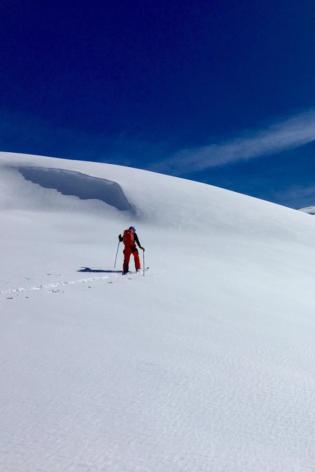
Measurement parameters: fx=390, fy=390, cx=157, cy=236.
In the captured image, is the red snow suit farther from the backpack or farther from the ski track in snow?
the ski track in snow

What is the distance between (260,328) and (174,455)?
391 cm

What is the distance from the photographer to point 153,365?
13.9ft

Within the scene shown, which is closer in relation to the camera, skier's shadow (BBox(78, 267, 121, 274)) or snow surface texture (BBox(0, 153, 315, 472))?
snow surface texture (BBox(0, 153, 315, 472))

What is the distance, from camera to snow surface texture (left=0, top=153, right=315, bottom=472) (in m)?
2.67

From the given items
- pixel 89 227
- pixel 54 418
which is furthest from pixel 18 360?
pixel 89 227

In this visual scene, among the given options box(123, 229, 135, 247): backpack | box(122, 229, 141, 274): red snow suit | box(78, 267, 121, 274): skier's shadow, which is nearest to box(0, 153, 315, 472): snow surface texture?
box(78, 267, 121, 274): skier's shadow

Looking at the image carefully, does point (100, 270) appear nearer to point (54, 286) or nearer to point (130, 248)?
point (130, 248)

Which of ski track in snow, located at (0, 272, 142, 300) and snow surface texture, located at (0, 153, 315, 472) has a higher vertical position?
ski track in snow, located at (0, 272, 142, 300)

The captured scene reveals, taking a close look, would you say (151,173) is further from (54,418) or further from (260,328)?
(54,418)

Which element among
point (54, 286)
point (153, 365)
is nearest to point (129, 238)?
point (54, 286)

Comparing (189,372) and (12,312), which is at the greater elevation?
(12,312)

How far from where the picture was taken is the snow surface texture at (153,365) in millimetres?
2670

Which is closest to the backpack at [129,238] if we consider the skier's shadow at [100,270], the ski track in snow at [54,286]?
the skier's shadow at [100,270]

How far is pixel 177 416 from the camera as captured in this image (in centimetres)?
315
